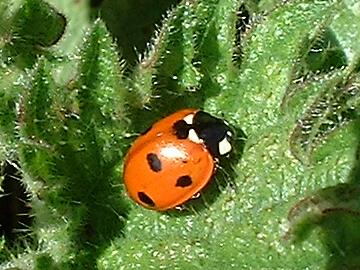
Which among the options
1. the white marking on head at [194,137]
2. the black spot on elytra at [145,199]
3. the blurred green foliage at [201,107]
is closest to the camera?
the blurred green foliage at [201,107]

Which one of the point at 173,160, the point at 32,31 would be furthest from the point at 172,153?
the point at 32,31

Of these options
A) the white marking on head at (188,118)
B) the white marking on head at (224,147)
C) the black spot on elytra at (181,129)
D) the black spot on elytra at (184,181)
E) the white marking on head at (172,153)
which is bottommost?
the black spot on elytra at (184,181)

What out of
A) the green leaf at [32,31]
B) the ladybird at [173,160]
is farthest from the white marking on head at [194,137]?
the green leaf at [32,31]

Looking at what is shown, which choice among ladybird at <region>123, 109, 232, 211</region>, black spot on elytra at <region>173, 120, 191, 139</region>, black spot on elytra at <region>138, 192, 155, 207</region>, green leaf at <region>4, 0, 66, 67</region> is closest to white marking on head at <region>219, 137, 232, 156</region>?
ladybird at <region>123, 109, 232, 211</region>

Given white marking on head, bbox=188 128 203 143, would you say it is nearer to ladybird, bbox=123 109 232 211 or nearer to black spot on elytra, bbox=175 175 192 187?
ladybird, bbox=123 109 232 211

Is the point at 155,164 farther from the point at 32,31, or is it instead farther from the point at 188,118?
the point at 32,31

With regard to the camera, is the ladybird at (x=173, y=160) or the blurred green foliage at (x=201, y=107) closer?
the blurred green foliage at (x=201, y=107)

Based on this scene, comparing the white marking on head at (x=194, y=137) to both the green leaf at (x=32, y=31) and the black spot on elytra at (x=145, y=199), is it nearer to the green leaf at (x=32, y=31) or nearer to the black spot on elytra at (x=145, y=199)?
the black spot on elytra at (x=145, y=199)

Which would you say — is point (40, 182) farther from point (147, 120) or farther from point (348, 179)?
point (348, 179)

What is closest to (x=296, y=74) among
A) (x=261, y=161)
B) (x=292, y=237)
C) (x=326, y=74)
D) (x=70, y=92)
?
(x=326, y=74)
